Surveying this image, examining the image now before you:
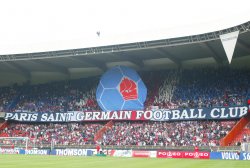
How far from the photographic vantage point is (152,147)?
128 ft

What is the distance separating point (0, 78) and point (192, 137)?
106 feet

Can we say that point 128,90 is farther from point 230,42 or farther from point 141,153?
point 230,42

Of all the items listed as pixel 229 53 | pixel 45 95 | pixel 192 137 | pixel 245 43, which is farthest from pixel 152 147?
pixel 45 95

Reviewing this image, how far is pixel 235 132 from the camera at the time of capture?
128ft

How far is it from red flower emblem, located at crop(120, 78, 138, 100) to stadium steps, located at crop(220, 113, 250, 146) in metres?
12.7

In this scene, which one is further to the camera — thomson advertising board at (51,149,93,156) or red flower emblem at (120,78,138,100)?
red flower emblem at (120,78,138,100)

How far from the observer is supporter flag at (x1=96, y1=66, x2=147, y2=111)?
47906mm

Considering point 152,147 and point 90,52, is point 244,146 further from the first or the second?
point 90,52

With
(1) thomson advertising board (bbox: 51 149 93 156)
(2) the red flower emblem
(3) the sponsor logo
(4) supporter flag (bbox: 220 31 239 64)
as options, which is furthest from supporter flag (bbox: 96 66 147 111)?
(4) supporter flag (bbox: 220 31 239 64)

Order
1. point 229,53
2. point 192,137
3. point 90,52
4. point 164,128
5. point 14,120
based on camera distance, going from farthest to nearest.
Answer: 1. point 14,120
2. point 90,52
3. point 164,128
4. point 192,137
5. point 229,53

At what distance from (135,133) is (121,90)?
6.61 metres

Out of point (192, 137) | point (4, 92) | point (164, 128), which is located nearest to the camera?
point (192, 137)

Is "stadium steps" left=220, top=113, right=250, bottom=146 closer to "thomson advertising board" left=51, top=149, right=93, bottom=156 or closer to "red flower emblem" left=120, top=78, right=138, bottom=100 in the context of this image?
"red flower emblem" left=120, top=78, right=138, bottom=100

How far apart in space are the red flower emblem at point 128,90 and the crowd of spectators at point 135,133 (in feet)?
9.92
